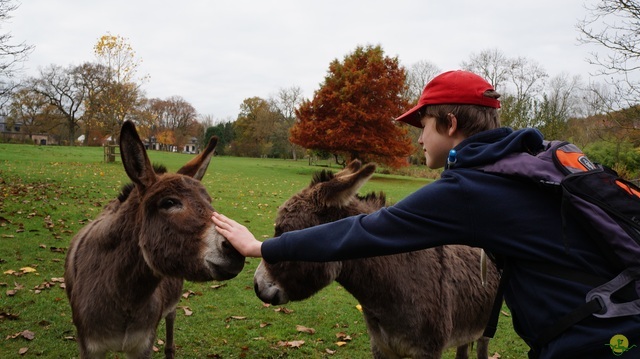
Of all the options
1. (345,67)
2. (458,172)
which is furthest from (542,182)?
(345,67)

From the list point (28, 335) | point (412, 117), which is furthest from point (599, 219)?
point (28, 335)

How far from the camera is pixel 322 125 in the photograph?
3288 cm

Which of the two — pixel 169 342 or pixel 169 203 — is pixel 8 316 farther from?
pixel 169 203

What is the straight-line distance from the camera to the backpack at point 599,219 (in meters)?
1.57

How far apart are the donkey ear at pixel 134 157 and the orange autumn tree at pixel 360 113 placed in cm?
2893

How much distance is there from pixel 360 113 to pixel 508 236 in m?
30.6

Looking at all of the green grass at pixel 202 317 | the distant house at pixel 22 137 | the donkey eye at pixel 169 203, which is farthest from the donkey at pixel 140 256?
the distant house at pixel 22 137

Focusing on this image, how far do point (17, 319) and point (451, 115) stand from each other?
649cm

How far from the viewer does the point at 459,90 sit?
7.10 feet

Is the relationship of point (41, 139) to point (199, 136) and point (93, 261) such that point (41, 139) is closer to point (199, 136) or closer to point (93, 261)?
point (199, 136)

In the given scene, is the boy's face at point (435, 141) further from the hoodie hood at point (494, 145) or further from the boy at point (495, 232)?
the hoodie hood at point (494, 145)

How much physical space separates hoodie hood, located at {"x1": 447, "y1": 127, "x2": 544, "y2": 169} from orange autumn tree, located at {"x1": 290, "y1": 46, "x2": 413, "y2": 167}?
29.7 meters

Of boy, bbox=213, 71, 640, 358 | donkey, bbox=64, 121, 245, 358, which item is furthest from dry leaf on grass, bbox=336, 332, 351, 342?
boy, bbox=213, 71, 640, 358

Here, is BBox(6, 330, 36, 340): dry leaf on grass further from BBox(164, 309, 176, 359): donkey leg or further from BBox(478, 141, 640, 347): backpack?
BBox(478, 141, 640, 347): backpack
